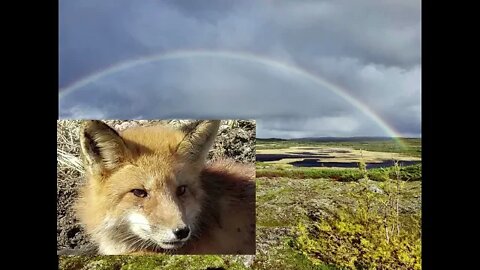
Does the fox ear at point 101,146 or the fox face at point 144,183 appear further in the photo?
the fox ear at point 101,146

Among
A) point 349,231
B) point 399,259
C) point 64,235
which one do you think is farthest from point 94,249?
point 399,259

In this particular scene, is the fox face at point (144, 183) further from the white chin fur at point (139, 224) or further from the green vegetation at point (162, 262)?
the green vegetation at point (162, 262)

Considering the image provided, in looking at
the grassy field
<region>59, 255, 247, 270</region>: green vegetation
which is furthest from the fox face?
the grassy field

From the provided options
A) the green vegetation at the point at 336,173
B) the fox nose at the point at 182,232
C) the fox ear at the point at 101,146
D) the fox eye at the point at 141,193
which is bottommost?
the fox nose at the point at 182,232

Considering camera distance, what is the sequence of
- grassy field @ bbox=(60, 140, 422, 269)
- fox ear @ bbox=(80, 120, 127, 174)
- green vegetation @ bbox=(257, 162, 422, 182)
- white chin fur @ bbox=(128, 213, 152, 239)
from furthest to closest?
green vegetation @ bbox=(257, 162, 422, 182) < grassy field @ bbox=(60, 140, 422, 269) < fox ear @ bbox=(80, 120, 127, 174) < white chin fur @ bbox=(128, 213, 152, 239)

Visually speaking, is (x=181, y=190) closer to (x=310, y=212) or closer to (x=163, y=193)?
(x=163, y=193)

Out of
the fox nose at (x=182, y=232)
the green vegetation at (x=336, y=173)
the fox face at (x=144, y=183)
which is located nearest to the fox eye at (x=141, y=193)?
the fox face at (x=144, y=183)

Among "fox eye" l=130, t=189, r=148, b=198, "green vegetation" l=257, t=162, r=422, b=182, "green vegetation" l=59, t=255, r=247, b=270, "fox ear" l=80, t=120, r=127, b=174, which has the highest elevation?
"fox ear" l=80, t=120, r=127, b=174

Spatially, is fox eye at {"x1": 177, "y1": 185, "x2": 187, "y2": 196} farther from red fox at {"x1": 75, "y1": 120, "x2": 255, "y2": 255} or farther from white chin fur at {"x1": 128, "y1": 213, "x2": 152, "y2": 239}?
white chin fur at {"x1": 128, "y1": 213, "x2": 152, "y2": 239}
